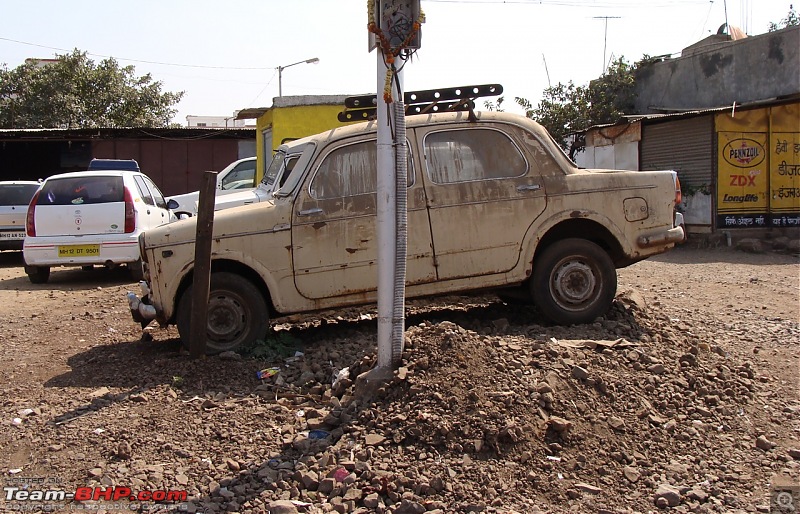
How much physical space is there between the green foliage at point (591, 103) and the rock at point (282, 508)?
1914cm

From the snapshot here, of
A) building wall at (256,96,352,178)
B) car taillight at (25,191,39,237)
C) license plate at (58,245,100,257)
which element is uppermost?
building wall at (256,96,352,178)

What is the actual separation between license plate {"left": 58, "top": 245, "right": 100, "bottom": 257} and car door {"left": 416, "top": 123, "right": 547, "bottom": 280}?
5.80 metres

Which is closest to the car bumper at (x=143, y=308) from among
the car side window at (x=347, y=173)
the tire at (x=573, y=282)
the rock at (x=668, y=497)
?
the car side window at (x=347, y=173)

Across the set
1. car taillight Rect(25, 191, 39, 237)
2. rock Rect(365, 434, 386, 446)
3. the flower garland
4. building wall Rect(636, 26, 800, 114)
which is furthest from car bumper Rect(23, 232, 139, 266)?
building wall Rect(636, 26, 800, 114)

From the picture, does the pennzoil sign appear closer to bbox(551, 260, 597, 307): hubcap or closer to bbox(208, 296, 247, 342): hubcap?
bbox(551, 260, 597, 307): hubcap

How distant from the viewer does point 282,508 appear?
328 cm

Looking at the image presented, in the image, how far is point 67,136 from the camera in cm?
2252

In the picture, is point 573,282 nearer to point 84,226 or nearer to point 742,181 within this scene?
point 84,226

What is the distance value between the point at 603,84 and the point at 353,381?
63.6ft

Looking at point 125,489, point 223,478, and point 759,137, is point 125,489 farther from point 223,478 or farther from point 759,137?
point 759,137


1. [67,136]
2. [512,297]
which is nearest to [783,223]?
[512,297]

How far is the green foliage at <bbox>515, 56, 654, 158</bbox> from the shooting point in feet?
70.2

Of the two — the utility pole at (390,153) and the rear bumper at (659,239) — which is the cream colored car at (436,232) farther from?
the utility pole at (390,153)

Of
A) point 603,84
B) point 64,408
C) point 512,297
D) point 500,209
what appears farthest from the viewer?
point 603,84
